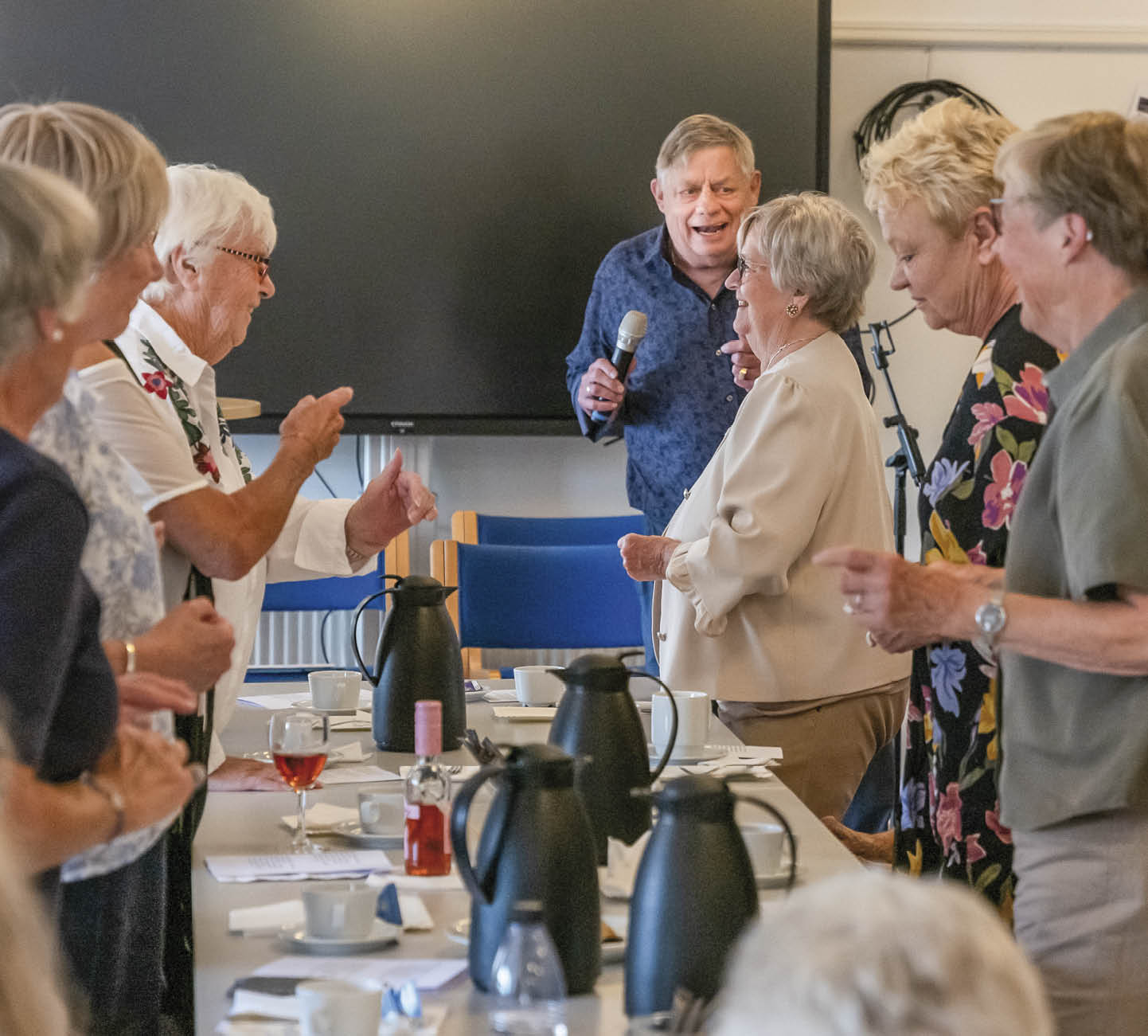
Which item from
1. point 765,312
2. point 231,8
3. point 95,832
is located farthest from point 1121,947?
point 231,8

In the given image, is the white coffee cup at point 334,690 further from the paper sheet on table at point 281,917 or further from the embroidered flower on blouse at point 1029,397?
the embroidered flower on blouse at point 1029,397

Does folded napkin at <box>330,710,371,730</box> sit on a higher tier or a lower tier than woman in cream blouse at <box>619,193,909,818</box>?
lower

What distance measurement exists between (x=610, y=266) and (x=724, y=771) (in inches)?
85.3

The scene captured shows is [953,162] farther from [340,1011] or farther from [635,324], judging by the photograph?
[635,324]

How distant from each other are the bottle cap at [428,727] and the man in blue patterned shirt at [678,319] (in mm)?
1911

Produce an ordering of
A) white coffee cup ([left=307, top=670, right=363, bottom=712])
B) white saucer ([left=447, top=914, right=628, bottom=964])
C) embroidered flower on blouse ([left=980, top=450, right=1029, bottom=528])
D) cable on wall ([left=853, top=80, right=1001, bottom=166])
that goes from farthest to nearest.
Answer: cable on wall ([left=853, top=80, right=1001, bottom=166])
white coffee cup ([left=307, top=670, right=363, bottom=712])
embroidered flower on blouse ([left=980, top=450, right=1029, bottom=528])
white saucer ([left=447, top=914, right=628, bottom=964])

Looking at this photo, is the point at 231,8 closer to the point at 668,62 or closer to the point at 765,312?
the point at 668,62

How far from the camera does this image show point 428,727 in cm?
153

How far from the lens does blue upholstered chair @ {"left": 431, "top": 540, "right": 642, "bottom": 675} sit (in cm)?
342

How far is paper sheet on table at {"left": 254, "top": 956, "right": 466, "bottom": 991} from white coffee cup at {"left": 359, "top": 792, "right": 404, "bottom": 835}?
1.25 ft

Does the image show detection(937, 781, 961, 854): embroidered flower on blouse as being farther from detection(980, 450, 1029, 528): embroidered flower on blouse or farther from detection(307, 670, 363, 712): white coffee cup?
detection(307, 670, 363, 712): white coffee cup

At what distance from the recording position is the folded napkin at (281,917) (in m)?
1.31

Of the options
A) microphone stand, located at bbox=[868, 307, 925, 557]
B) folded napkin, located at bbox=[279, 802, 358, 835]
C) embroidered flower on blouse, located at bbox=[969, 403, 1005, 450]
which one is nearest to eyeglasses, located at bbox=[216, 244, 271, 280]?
folded napkin, located at bbox=[279, 802, 358, 835]

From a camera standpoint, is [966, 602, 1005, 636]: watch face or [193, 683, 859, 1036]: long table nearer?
[193, 683, 859, 1036]: long table
